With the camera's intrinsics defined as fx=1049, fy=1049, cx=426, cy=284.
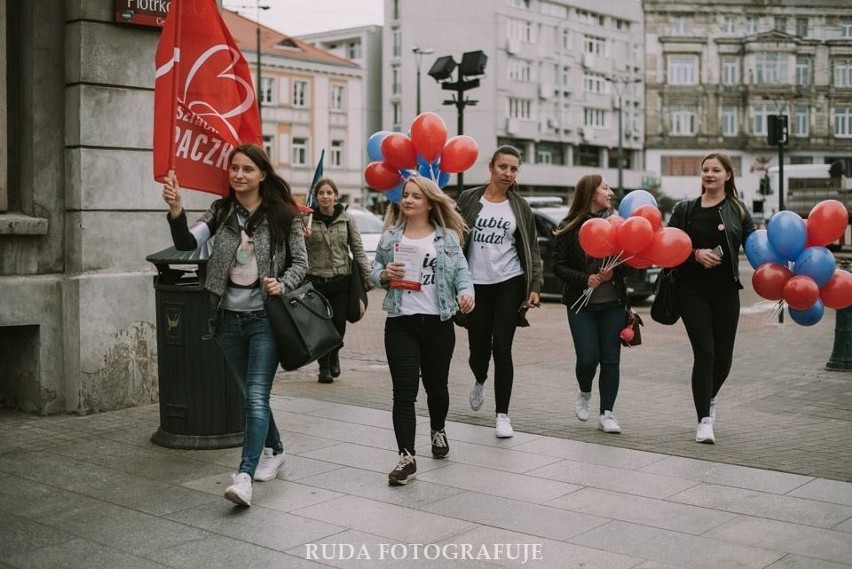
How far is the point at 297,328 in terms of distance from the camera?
5.68 meters

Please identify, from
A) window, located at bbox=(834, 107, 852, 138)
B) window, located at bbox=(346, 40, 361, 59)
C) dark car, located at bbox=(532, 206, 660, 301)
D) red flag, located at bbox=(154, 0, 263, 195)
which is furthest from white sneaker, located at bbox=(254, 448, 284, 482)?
window, located at bbox=(834, 107, 852, 138)

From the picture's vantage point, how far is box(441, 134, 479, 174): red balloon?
798 centimetres

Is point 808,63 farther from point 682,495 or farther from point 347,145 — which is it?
point 682,495

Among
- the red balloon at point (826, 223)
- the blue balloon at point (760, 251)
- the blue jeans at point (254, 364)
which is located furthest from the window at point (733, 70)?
the blue jeans at point (254, 364)

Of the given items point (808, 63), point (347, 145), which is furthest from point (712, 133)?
point (347, 145)

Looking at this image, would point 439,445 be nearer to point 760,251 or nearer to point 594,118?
point 760,251

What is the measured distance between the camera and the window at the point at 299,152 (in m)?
66.3

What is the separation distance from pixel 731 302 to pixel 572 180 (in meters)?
69.4

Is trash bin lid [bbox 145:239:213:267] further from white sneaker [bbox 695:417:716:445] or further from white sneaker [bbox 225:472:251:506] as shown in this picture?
white sneaker [bbox 695:417:716:445]

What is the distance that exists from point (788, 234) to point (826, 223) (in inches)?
9.5

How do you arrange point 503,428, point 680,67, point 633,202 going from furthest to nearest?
point 680,67
point 633,202
point 503,428

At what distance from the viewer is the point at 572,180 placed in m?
75.6

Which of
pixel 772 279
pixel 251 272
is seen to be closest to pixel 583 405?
pixel 772 279

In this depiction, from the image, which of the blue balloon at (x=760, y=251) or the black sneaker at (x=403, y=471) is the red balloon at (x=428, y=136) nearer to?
the blue balloon at (x=760, y=251)
